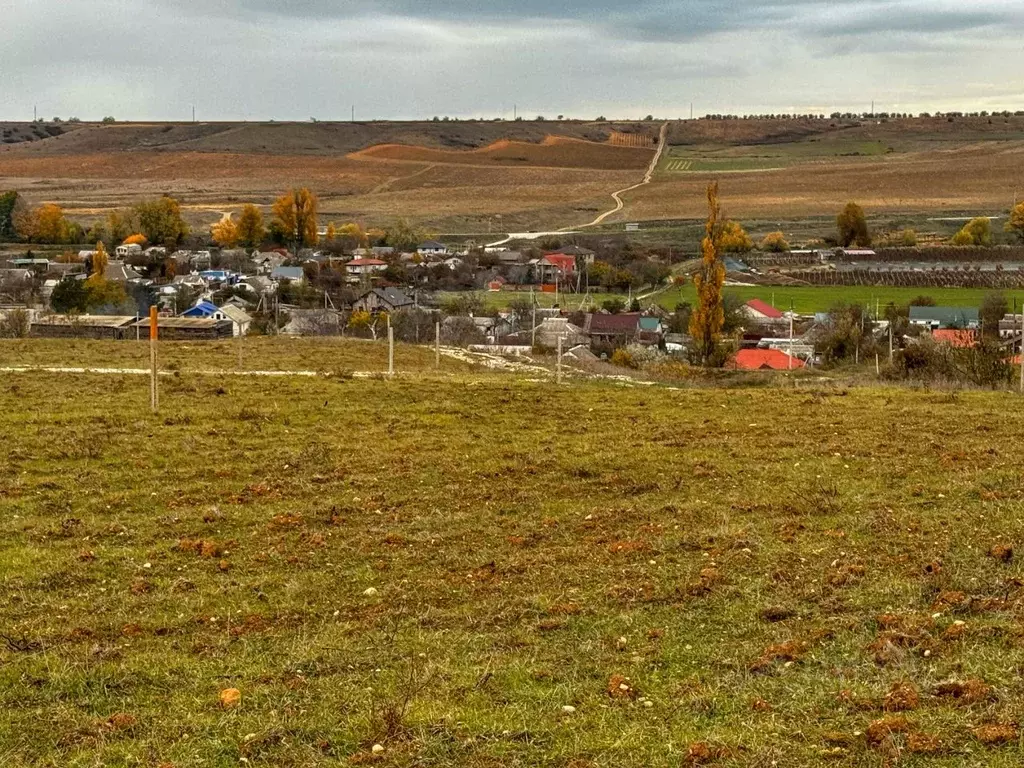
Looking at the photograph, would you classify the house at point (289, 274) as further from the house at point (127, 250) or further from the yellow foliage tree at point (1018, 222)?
the yellow foliage tree at point (1018, 222)

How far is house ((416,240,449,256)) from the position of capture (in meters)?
103

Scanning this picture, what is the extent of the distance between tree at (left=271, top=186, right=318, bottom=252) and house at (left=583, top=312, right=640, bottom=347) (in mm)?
52590

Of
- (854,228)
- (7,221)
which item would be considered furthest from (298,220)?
(854,228)

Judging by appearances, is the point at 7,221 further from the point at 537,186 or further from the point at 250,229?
the point at 537,186

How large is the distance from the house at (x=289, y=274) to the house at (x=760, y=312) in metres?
31.7

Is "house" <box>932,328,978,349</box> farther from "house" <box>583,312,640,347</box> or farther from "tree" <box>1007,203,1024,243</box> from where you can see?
"tree" <box>1007,203,1024,243</box>

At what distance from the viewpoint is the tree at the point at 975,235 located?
10681 centimetres

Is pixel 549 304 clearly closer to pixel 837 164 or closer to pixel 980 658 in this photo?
pixel 980 658

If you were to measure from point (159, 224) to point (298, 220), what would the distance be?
1379 cm

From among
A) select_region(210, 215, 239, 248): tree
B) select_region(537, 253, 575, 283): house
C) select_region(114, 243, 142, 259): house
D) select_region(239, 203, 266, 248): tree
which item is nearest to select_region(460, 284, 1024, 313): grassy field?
A: select_region(537, 253, 575, 283): house

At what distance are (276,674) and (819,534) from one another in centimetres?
563

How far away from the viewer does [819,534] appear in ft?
35.8

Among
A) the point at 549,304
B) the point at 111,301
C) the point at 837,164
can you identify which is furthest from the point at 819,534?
the point at 837,164

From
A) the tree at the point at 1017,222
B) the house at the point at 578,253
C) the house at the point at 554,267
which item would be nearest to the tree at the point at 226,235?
the tree at the point at 1017,222
